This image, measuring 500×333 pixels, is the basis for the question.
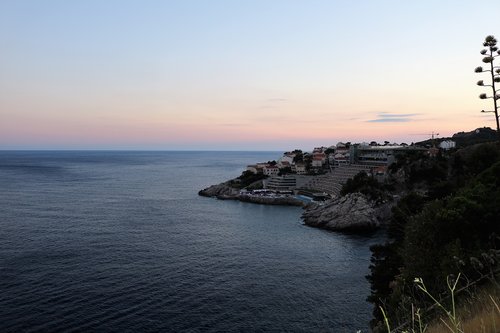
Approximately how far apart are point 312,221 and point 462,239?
4167 centimetres

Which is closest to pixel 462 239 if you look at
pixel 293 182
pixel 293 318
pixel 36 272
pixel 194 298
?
pixel 293 318

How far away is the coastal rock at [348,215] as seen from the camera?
52344 millimetres

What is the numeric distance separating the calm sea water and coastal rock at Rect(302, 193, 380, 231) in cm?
285

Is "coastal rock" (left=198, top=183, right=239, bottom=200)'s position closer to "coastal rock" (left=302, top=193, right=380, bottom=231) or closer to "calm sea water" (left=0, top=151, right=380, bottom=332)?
"calm sea water" (left=0, top=151, right=380, bottom=332)

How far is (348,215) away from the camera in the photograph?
53875 millimetres

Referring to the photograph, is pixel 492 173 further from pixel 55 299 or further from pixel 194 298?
pixel 55 299

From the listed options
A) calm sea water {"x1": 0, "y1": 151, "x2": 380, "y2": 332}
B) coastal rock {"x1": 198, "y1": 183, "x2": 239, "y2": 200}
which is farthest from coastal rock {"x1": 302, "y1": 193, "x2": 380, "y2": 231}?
coastal rock {"x1": 198, "y1": 183, "x2": 239, "y2": 200}

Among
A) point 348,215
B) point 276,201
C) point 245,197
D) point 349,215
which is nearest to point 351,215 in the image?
point 349,215

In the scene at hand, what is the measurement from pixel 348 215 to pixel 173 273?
29.2 meters

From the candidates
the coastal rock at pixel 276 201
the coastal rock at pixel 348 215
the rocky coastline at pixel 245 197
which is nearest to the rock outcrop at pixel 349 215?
the coastal rock at pixel 348 215

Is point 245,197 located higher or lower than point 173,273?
higher

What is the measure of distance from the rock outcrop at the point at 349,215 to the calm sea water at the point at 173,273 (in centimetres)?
286

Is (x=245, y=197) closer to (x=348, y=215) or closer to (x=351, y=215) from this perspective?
(x=348, y=215)

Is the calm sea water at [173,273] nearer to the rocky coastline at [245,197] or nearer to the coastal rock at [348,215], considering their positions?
the coastal rock at [348,215]
